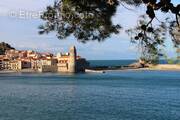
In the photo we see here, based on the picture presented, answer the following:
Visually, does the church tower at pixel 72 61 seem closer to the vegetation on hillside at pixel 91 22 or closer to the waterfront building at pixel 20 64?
the waterfront building at pixel 20 64

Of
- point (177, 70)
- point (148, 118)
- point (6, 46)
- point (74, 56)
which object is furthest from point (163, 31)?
point (6, 46)

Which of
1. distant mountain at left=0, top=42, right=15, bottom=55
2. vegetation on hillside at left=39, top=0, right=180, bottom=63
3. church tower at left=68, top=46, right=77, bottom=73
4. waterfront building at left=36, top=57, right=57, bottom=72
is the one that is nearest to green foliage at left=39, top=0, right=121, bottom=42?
vegetation on hillside at left=39, top=0, right=180, bottom=63

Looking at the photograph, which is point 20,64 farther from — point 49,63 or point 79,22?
point 79,22

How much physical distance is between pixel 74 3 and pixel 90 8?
0.25 metres

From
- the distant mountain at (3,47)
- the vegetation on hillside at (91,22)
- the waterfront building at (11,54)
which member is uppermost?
the distant mountain at (3,47)

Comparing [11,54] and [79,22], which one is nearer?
[79,22]

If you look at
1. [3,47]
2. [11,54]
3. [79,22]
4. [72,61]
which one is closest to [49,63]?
[72,61]

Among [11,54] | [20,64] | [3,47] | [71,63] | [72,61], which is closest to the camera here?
[72,61]

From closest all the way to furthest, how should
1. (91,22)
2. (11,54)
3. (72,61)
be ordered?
1. (91,22)
2. (72,61)
3. (11,54)

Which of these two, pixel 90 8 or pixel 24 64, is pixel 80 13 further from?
pixel 24 64

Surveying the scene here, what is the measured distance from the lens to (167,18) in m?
6.57

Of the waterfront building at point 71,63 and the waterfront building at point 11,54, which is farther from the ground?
the waterfront building at point 11,54

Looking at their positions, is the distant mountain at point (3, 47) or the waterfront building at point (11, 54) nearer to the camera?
the waterfront building at point (11, 54)

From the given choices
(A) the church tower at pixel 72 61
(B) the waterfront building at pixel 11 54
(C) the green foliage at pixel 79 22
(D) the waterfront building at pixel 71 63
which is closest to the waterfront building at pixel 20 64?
(B) the waterfront building at pixel 11 54
